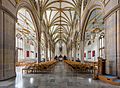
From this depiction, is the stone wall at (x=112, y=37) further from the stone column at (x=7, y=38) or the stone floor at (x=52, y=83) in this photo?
the stone column at (x=7, y=38)

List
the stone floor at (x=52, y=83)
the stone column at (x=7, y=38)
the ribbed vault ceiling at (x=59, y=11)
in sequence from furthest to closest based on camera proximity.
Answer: the ribbed vault ceiling at (x=59, y=11) → the stone column at (x=7, y=38) → the stone floor at (x=52, y=83)

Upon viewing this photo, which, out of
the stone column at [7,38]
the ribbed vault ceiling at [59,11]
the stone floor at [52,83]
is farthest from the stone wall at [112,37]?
the ribbed vault ceiling at [59,11]

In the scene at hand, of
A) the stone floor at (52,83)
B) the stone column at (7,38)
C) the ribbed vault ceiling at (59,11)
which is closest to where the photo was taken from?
the stone floor at (52,83)

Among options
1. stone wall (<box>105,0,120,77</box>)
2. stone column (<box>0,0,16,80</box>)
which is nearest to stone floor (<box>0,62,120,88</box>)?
stone column (<box>0,0,16,80</box>)

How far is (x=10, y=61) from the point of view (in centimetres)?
846

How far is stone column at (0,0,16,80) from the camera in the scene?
7472 millimetres

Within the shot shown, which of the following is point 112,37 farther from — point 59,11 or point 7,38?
point 59,11

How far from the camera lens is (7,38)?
8000 millimetres

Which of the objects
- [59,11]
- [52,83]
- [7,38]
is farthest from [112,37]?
[59,11]

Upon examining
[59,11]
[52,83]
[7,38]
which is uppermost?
[59,11]

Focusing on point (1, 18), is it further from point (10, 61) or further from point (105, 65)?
point (105, 65)

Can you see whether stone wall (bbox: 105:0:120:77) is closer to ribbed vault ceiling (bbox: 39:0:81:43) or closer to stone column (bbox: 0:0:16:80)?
stone column (bbox: 0:0:16:80)

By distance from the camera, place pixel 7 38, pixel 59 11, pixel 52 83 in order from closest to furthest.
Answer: pixel 52 83 < pixel 7 38 < pixel 59 11

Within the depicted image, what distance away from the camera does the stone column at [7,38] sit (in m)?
7.47
